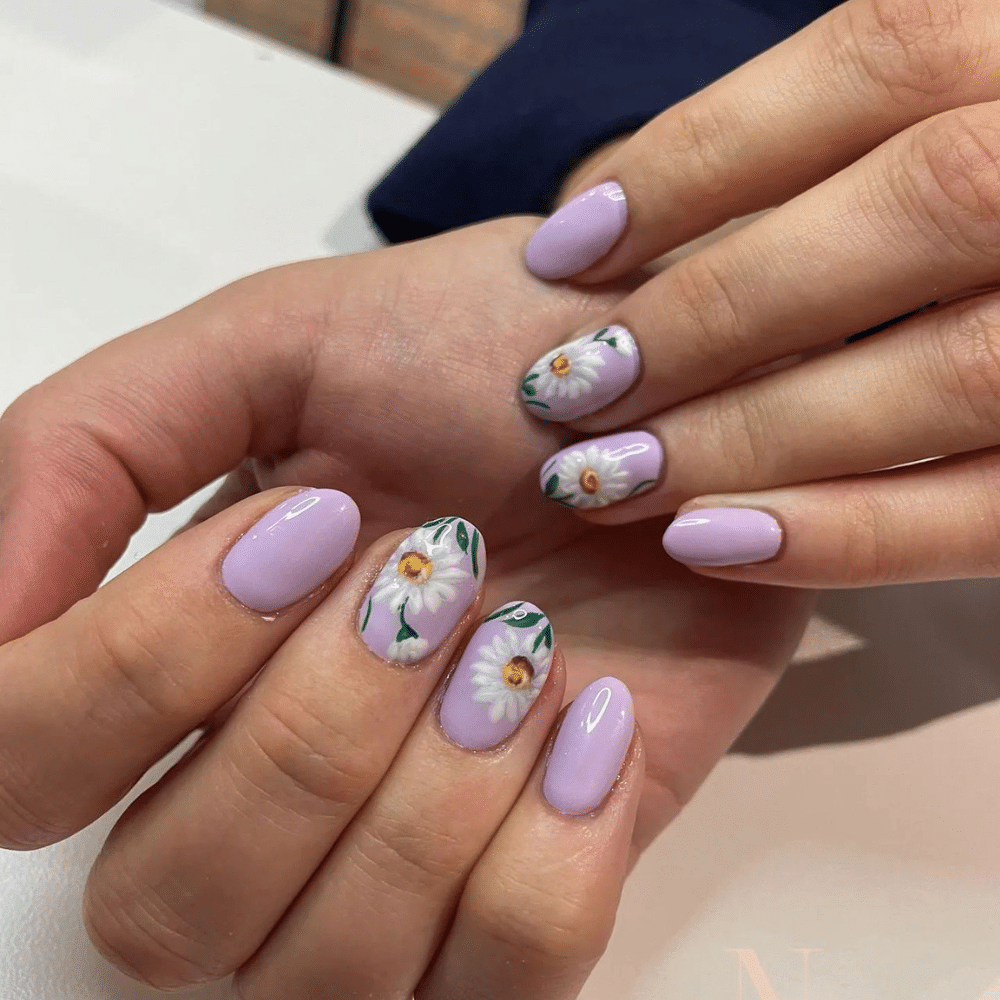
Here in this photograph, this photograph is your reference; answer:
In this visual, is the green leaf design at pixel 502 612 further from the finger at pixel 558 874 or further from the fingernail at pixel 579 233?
the fingernail at pixel 579 233

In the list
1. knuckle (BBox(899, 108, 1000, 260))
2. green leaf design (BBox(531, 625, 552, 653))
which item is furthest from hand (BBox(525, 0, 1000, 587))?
green leaf design (BBox(531, 625, 552, 653))

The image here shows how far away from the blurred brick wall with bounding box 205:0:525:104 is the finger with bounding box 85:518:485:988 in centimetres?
196

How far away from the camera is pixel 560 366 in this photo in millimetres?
580

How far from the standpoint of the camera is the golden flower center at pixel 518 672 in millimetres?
497

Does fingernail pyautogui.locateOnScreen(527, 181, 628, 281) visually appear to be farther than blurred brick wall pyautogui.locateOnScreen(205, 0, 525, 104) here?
No

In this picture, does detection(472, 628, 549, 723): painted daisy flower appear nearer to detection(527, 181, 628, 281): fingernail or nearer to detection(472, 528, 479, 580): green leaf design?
detection(472, 528, 479, 580): green leaf design

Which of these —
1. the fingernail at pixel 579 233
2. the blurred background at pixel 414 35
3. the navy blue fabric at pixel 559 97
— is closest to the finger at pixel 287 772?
the fingernail at pixel 579 233

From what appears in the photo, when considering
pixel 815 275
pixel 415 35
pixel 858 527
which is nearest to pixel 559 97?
pixel 815 275

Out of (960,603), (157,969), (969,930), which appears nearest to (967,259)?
(960,603)

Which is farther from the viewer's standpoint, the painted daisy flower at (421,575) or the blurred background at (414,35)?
the blurred background at (414,35)

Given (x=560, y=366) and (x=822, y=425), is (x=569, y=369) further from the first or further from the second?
(x=822, y=425)

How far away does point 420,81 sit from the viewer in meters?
2.19

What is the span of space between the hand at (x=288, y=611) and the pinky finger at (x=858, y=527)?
9 centimetres

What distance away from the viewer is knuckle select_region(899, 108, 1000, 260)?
507mm
